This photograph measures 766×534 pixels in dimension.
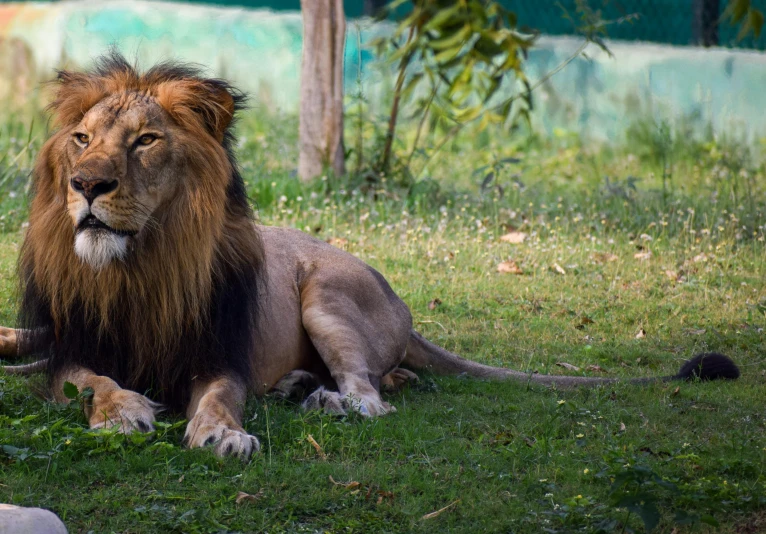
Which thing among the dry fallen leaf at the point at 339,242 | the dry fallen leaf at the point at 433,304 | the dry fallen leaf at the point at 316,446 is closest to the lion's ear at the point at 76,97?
the dry fallen leaf at the point at 316,446

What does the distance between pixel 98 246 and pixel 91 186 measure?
0.20 meters

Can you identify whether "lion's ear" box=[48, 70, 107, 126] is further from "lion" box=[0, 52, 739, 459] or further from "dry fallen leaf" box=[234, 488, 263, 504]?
"dry fallen leaf" box=[234, 488, 263, 504]

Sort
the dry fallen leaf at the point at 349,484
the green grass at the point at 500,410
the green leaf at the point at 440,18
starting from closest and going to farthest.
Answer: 1. the green grass at the point at 500,410
2. the dry fallen leaf at the point at 349,484
3. the green leaf at the point at 440,18

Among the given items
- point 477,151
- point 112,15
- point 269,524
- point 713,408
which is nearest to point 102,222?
point 269,524

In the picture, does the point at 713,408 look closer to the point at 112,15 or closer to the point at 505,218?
the point at 505,218

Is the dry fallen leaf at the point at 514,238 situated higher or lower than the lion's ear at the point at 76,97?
lower

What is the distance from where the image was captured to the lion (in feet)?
11.1

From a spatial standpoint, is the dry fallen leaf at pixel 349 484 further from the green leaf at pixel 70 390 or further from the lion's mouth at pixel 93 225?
the lion's mouth at pixel 93 225

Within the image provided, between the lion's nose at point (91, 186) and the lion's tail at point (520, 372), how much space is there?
71.6 inches

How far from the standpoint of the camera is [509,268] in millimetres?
6684

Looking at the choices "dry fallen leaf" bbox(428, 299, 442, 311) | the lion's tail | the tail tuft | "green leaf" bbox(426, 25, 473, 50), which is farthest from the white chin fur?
"green leaf" bbox(426, 25, 473, 50)

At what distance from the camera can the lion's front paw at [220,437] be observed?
323 cm

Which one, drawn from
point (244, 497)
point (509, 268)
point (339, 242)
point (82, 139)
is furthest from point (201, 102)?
point (509, 268)

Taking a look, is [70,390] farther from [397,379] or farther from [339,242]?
[339,242]
